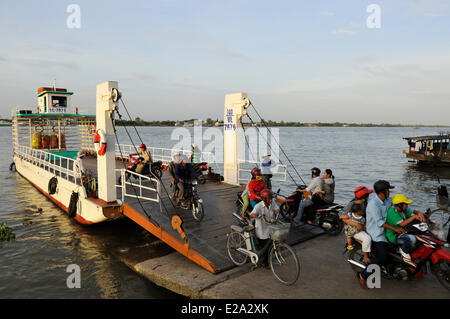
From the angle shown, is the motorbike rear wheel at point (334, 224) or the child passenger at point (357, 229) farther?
the motorbike rear wheel at point (334, 224)

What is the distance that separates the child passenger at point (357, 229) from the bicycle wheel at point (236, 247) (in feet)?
6.86

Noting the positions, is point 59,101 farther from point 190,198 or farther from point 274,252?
point 274,252

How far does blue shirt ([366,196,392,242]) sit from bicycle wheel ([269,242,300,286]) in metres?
1.45

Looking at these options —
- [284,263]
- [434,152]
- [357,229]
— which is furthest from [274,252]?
[434,152]

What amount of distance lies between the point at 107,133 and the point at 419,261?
826 centimetres

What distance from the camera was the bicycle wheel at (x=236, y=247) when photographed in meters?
6.43

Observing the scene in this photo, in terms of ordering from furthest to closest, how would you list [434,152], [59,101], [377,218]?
[434,152] < [59,101] < [377,218]

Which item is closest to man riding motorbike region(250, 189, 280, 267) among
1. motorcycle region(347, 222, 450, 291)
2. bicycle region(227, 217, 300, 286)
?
bicycle region(227, 217, 300, 286)

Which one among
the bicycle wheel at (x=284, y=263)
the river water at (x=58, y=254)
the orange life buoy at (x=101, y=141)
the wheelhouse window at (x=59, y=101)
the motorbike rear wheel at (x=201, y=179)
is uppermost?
the wheelhouse window at (x=59, y=101)

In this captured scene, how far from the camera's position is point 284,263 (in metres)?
5.77

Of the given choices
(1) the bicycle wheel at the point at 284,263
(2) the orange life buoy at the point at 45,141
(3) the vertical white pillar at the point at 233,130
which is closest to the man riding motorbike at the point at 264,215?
(1) the bicycle wheel at the point at 284,263

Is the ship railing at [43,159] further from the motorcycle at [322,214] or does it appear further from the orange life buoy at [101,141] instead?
the motorcycle at [322,214]
